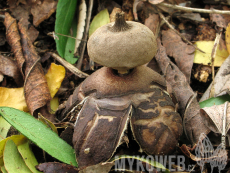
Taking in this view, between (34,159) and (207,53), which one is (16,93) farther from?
(207,53)

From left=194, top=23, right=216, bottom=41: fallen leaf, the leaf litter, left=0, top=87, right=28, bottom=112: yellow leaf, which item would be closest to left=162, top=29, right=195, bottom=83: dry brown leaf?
the leaf litter

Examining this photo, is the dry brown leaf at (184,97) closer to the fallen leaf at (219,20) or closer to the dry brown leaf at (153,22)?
the dry brown leaf at (153,22)

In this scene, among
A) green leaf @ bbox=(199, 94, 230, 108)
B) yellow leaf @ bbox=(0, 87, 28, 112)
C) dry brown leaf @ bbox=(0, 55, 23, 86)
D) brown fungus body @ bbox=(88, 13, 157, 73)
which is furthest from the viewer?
dry brown leaf @ bbox=(0, 55, 23, 86)

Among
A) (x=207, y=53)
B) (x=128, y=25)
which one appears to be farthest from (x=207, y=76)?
(x=128, y=25)

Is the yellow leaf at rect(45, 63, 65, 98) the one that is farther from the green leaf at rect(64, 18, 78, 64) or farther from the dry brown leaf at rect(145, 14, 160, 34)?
the dry brown leaf at rect(145, 14, 160, 34)

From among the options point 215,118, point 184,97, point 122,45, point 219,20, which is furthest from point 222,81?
point 122,45

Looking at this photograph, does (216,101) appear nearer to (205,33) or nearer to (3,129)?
(205,33)
